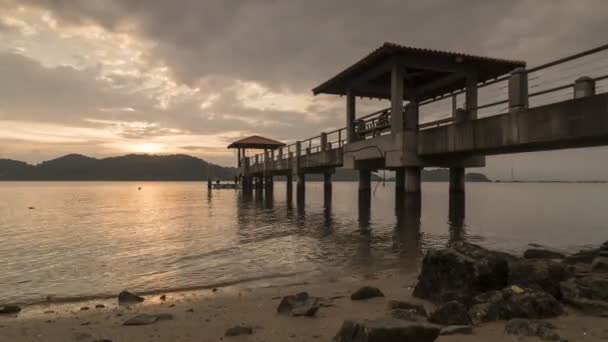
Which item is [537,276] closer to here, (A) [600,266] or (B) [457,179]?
(A) [600,266]

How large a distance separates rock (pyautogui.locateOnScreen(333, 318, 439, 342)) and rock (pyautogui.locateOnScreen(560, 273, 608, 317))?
304cm

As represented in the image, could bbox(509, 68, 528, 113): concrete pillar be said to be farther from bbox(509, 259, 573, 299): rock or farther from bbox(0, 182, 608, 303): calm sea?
bbox(509, 259, 573, 299): rock

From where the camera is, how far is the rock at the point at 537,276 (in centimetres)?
629

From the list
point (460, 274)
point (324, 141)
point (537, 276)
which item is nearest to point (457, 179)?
point (324, 141)

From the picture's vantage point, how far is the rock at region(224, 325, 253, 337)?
5.30 metres

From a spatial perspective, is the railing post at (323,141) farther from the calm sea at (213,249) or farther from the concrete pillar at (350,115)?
the calm sea at (213,249)

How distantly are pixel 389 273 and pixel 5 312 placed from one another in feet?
26.1

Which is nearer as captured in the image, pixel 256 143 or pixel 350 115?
pixel 350 115

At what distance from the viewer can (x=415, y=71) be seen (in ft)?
68.0

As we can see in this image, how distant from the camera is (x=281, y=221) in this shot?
22.5 meters

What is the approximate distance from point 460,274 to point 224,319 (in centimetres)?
390

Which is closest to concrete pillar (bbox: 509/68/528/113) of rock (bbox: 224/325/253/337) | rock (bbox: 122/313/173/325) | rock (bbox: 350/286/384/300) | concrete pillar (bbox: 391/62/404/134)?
concrete pillar (bbox: 391/62/404/134)

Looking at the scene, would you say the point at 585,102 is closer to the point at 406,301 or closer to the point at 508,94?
the point at 508,94

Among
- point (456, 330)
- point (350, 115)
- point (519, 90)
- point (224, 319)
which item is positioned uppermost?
point (350, 115)
